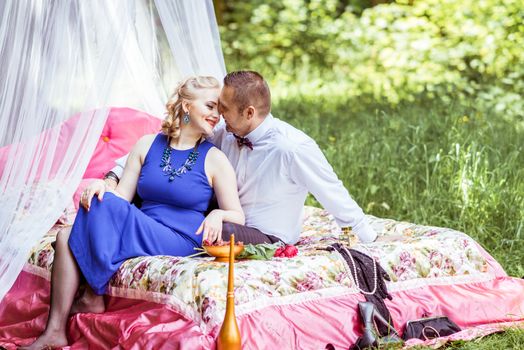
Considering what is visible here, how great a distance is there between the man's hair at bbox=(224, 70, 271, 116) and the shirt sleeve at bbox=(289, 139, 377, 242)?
25 centimetres

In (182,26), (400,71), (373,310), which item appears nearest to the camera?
(373,310)

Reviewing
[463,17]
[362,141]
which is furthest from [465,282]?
[463,17]

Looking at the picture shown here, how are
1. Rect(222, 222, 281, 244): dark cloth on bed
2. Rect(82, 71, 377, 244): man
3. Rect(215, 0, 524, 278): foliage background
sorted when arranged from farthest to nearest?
Rect(215, 0, 524, 278): foliage background < Rect(82, 71, 377, 244): man < Rect(222, 222, 281, 244): dark cloth on bed

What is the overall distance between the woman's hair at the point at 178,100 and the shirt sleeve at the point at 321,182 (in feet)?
1.57

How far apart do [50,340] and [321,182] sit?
1211 millimetres

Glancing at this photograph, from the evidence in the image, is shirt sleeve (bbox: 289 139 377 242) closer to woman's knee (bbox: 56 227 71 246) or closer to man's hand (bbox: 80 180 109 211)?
man's hand (bbox: 80 180 109 211)

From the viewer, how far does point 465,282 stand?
352 cm

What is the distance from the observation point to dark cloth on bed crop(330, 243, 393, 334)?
10.6 feet

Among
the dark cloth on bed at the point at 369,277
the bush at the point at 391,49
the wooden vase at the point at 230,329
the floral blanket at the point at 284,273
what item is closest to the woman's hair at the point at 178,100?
the floral blanket at the point at 284,273

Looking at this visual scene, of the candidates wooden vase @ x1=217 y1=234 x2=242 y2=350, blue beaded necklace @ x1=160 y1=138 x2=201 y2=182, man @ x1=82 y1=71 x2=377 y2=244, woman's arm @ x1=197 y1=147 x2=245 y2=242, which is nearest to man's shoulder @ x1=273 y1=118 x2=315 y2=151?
man @ x1=82 y1=71 x2=377 y2=244

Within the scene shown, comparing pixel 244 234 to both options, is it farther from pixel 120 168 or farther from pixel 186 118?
pixel 120 168

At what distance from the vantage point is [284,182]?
11.7 feet

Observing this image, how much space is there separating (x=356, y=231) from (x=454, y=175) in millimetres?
1650

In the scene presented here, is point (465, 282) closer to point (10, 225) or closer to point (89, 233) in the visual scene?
point (89, 233)
